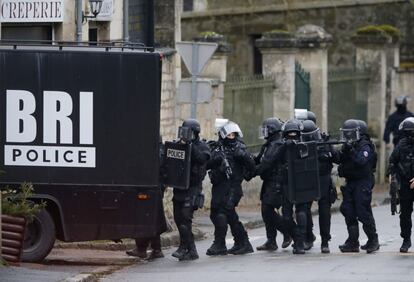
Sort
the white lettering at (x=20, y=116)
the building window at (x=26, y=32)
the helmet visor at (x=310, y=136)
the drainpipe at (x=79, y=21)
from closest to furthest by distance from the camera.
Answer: the white lettering at (x=20, y=116)
the helmet visor at (x=310, y=136)
the drainpipe at (x=79, y=21)
the building window at (x=26, y=32)

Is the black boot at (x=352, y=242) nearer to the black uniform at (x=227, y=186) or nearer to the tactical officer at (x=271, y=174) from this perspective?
the tactical officer at (x=271, y=174)

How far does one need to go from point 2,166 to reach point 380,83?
17.6m

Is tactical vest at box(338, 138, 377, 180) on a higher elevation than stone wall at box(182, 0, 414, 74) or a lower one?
lower

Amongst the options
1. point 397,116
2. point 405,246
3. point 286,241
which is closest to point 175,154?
point 286,241

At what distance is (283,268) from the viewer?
1792 cm

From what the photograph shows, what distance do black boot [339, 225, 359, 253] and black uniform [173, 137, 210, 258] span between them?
2.06 meters

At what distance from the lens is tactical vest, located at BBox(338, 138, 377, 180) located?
19.5 meters

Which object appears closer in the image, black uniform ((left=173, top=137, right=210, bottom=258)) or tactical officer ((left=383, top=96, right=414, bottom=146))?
black uniform ((left=173, top=137, right=210, bottom=258))

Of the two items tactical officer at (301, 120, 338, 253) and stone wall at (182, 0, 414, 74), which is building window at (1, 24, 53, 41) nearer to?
tactical officer at (301, 120, 338, 253)

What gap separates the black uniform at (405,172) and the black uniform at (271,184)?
148 cm

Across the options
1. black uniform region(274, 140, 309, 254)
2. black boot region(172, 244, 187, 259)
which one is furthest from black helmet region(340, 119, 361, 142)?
black boot region(172, 244, 187, 259)

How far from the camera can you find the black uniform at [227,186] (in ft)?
64.2

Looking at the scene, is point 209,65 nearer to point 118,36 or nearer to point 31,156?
point 118,36

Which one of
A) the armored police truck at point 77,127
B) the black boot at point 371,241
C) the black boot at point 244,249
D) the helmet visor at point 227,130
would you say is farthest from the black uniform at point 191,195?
the black boot at point 371,241
